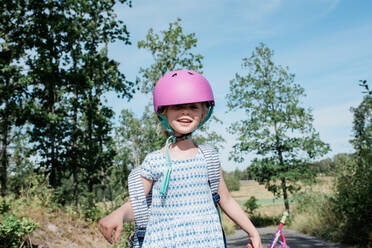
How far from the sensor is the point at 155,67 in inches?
691

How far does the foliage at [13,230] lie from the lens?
5293 mm

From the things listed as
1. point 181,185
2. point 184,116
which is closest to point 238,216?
point 181,185

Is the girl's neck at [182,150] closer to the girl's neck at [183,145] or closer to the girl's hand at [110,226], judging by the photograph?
the girl's neck at [183,145]

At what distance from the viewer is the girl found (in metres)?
1.85

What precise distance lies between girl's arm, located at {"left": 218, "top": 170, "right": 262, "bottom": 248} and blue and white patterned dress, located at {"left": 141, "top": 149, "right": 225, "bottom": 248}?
13 centimetres

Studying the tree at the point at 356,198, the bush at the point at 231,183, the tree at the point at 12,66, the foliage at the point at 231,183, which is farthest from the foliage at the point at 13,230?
the bush at the point at 231,183

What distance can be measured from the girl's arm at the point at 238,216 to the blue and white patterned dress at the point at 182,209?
13 centimetres

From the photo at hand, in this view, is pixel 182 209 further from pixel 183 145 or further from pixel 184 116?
pixel 184 116

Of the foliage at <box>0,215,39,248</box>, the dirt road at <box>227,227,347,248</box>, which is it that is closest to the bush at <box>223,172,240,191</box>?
the dirt road at <box>227,227,347,248</box>

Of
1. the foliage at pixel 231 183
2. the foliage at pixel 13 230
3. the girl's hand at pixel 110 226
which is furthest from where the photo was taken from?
the foliage at pixel 231 183

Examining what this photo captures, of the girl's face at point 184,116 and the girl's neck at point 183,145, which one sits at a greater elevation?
the girl's face at point 184,116

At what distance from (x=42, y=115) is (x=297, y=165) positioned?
15.7m

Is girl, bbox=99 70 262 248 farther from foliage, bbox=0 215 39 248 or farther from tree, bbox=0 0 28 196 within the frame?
tree, bbox=0 0 28 196

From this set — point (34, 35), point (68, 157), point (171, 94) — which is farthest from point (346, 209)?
point (34, 35)
